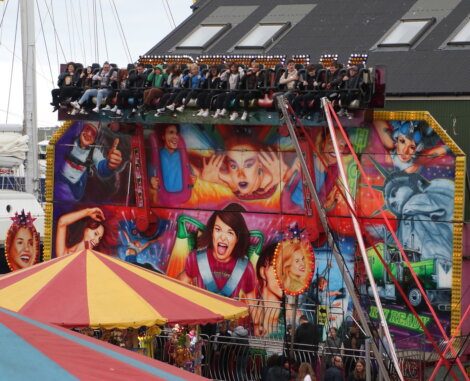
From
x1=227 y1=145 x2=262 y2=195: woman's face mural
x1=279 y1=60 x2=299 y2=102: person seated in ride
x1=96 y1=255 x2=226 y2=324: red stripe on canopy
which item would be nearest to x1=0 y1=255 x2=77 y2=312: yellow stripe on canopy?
x1=96 y1=255 x2=226 y2=324: red stripe on canopy

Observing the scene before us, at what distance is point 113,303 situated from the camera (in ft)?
64.3

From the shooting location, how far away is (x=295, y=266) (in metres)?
25.0

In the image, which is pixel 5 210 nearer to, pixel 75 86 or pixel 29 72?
pixel 29 72

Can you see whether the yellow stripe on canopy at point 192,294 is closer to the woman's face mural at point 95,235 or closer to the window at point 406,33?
the woman's face mural at point 95,235

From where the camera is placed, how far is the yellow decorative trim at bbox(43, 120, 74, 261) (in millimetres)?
28609

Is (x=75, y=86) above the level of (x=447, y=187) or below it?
above

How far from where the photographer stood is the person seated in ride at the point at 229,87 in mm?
25812

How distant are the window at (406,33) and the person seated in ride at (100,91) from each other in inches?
236

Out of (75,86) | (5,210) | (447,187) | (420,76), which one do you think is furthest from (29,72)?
(447,187)

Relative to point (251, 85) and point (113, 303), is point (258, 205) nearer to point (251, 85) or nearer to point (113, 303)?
point (251, 85)

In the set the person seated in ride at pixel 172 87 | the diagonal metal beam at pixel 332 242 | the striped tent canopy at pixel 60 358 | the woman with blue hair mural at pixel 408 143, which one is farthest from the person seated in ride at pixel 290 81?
the striped tent canopy at pixel 60 358

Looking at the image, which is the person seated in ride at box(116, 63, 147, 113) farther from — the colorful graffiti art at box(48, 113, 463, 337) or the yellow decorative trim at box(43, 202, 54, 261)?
the yellow decorative trim at box(43, 202, 54, 261)

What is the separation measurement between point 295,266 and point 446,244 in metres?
2.76

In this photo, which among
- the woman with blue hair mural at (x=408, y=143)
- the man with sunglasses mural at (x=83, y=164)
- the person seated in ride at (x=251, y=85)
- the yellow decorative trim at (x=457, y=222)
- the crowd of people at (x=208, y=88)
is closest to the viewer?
the yellow decorative trim at (x=457, y=222)
